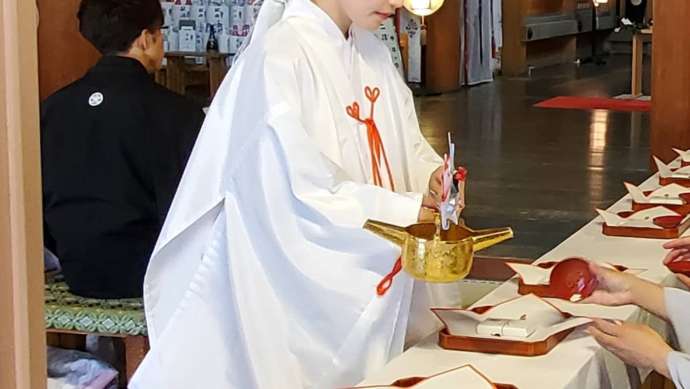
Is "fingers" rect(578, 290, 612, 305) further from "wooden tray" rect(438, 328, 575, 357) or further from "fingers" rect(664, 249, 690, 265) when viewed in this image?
"fingers" rect(664, 249, 690, 265)

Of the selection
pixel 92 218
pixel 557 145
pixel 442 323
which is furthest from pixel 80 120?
pixel 557 145

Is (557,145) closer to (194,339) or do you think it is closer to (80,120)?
(80,120)

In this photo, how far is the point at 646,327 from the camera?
1.92 metres

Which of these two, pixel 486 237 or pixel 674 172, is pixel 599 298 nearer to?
pixel 486 237

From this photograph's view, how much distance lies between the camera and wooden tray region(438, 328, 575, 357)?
1.94m

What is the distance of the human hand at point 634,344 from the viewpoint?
182 cm

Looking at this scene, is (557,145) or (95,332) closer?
(95,332)

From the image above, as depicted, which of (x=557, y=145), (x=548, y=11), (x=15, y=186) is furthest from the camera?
(x=548, y=11)

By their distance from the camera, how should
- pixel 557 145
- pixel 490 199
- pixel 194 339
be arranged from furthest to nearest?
1. pixel 557 145
2. pixel 490 199
3. pixel 194 339

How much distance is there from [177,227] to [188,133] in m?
0.84

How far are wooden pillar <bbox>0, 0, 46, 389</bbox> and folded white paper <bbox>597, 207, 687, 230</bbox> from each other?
84.7 inches

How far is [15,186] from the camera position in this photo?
928mm

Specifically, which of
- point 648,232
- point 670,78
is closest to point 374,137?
point 648,232

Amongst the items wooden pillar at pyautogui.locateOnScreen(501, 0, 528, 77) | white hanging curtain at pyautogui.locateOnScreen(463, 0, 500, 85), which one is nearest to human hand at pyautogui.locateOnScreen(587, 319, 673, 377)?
white hanging curtain at pyautogui.locateOnScreen(463, 0, 500, 85)
